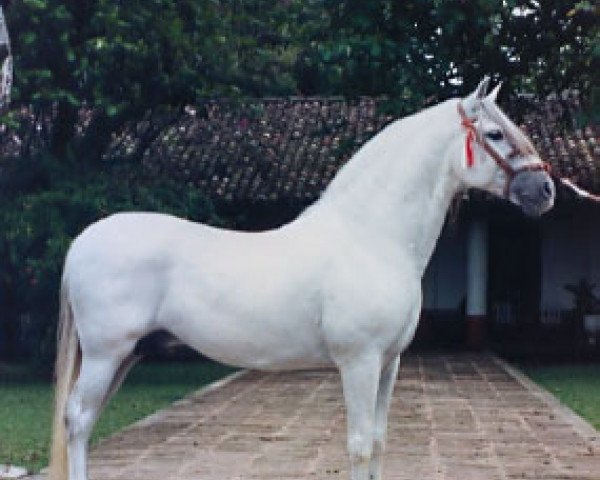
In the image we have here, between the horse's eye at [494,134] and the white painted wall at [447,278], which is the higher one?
the horse's eye at [494,134]

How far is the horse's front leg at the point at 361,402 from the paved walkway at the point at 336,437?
2.06 metres

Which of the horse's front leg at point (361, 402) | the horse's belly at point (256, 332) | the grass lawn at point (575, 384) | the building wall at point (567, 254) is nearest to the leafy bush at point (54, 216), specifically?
the grass lawn at point (575, 384)

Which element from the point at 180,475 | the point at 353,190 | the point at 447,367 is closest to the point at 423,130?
the point at 353,190

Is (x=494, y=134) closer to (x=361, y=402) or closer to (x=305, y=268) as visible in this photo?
(x=305, y=268)

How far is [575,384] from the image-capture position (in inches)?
575

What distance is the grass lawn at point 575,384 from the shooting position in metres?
11.7

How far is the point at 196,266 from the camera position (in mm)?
5242

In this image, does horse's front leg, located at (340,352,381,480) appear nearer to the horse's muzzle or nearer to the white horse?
the white horse

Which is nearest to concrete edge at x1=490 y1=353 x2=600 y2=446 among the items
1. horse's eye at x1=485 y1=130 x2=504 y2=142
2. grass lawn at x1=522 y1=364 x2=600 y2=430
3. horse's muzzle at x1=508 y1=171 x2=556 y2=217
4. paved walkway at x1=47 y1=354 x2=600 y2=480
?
paved walkway at x1=47 y1=354 x2=600 y2=480

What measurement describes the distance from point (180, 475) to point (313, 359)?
2262 mm

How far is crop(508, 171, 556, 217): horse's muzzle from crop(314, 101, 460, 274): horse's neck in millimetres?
261

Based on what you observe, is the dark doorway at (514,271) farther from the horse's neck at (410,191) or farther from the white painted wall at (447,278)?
the horse's neck at (410,191)

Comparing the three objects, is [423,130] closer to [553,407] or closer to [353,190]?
[353,190]

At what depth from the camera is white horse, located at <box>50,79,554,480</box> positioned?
16.7ft
